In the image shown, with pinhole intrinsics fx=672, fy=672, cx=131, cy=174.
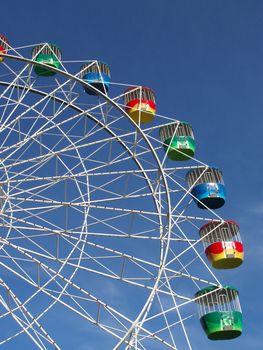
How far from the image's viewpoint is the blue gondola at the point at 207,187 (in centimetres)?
1755

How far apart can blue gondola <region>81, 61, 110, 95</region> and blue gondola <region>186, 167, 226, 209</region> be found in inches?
130

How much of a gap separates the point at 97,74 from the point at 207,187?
4.10m

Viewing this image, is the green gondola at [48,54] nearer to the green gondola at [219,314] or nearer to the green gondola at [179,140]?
the green gondola at [179,140]

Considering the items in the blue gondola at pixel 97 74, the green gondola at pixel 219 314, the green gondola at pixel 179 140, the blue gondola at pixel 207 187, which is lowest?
the green gondola at pixel 219 314

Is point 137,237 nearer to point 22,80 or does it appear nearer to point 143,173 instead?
point 143,173

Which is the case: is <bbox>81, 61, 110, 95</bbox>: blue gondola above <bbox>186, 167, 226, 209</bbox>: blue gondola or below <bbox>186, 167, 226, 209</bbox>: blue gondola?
above

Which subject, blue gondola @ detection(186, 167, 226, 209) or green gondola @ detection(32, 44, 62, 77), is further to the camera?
blue gondola @ detection(186, 167, 226, 209)

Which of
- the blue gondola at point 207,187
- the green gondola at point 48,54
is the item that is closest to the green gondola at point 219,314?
the blue gondola at point 207,187

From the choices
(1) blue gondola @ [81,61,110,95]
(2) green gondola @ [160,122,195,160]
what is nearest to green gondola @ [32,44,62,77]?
(1) blue gondola @ [81,61,110,95]

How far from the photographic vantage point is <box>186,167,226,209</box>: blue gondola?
1755 centimetres

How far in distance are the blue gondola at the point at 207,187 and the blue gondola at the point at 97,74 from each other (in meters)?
3.30

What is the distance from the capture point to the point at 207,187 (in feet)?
57.9

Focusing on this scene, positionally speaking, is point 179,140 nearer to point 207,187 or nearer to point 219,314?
point 207,187

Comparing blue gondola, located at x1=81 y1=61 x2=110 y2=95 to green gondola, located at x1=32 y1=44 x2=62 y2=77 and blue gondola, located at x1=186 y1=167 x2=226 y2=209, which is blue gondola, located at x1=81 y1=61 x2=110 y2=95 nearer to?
green gondola, located at x1=32 y1=44 x2=62 y2=77
